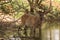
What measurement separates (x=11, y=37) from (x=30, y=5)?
357mm

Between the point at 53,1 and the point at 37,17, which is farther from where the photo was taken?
the point at 53,1

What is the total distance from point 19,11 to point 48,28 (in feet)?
1.14

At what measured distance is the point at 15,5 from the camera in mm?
1516

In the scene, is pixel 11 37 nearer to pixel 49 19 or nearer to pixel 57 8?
pixel 49 19

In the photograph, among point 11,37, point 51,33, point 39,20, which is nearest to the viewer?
point 11,37

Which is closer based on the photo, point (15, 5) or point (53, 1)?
point (15, 5)

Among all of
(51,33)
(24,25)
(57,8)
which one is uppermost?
(57,8)

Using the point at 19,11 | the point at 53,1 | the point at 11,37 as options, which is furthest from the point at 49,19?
the point at 11,37

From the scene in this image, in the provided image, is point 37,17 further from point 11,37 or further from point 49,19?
point 11,37

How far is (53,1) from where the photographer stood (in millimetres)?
1648

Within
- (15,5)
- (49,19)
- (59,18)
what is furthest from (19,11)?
(59,18)

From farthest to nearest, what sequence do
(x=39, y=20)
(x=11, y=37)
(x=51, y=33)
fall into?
(x=51, y=33)
(x=39, y=20)
(x=11, y=37)

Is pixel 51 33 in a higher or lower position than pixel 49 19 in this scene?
lower

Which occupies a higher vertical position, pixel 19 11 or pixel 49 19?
pixel 19 11
